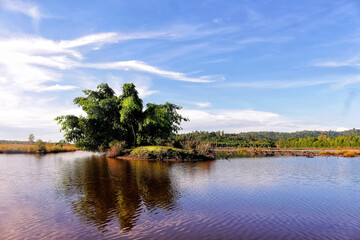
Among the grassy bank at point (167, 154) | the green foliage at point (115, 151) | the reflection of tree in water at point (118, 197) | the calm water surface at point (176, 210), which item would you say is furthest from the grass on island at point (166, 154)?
the calm water surface at point (176, 210)

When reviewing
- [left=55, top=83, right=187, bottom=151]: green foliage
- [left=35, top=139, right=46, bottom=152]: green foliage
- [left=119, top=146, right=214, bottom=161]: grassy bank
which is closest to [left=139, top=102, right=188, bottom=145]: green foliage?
[left=55, top=83, right=187, bottom=151]: green foliage

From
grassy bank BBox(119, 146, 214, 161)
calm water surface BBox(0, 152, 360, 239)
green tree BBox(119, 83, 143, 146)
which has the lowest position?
calm water surface BBox(0, 152, 360, 239)

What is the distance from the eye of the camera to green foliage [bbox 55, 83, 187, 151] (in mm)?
42906

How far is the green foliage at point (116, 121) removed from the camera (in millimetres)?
42906

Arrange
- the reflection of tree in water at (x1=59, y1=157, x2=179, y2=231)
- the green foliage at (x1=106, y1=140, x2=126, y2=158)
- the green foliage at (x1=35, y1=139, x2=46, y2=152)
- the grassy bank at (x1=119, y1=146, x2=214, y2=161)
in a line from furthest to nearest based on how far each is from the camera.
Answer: the green foliage at (x1=35, y1=139, x2=46, y2=152)
the green foliage at (x1=106, y1=140, x2=126, y2=158)
the grassy bank at (x1=119, y1=146, x2=214, y2=161)
the reflection of tree in water at (x1=59, y1=157, x2=179, y2=231)

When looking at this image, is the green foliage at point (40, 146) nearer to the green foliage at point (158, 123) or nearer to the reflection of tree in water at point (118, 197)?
the green foliage at point (158, 123)

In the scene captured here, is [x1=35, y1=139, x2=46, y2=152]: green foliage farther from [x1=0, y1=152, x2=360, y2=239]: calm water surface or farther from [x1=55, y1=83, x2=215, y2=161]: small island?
[x1=0, y1=152, x2=360, y2=239]: calm water surface

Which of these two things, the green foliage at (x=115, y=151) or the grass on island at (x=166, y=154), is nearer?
the grass on island at (x=166, y=154)

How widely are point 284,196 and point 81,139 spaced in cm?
3902

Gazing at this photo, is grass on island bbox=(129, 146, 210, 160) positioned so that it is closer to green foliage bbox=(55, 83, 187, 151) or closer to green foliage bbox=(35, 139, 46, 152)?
green foliage bbox=(55, 83, 187, 151)

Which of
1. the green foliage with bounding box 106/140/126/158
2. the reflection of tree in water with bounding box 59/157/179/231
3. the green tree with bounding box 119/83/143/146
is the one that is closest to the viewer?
the reflection of tree in water with bounding box 59/157/179/231

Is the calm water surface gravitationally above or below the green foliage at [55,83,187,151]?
below

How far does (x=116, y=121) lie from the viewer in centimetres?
4641

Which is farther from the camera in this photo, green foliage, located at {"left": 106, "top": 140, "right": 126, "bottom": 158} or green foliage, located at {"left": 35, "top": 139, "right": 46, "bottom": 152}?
green foliage, located at {"left": 35, "top": 139, "right": 46, "bottom": 152}
